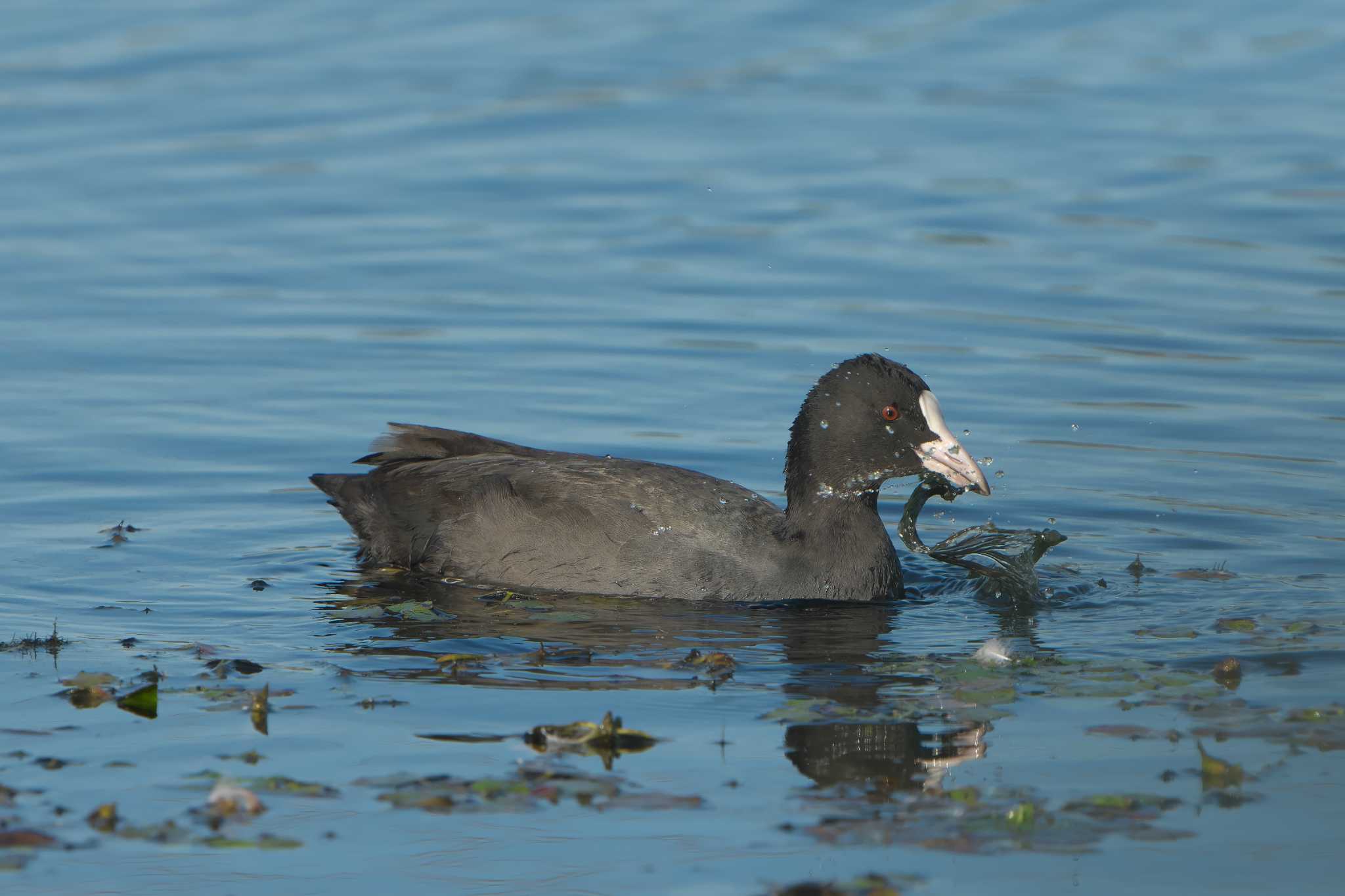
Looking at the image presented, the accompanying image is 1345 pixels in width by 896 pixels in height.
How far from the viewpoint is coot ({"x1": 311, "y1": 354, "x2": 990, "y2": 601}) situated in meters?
8.21

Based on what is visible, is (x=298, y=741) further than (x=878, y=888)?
Yes

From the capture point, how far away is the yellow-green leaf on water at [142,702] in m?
6.38

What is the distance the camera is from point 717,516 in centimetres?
826

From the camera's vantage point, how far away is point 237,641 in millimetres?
7402

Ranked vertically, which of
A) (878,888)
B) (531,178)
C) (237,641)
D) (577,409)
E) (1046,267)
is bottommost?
(878,888)

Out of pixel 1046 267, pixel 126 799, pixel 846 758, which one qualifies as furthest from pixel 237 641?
pixel 1046 267

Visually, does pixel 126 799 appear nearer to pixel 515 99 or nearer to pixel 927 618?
pixel 927 618

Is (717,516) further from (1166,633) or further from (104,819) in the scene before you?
(104,819)

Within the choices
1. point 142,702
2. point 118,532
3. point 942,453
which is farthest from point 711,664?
point 118,532

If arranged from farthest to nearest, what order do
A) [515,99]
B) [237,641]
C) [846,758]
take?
[515,99] < [237,641] < [846,758]

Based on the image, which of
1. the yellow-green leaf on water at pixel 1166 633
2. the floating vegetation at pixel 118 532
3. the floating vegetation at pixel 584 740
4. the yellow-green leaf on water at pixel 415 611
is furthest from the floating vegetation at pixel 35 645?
the yellow-green leaf on water at pixel 1166 633

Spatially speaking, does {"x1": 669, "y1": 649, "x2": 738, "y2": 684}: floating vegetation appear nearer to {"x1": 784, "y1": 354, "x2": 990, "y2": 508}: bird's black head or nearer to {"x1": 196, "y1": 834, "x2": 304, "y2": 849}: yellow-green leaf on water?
{"x1": 784, "y1": 354, "x2": 990, "y2": 508}: bird's black head

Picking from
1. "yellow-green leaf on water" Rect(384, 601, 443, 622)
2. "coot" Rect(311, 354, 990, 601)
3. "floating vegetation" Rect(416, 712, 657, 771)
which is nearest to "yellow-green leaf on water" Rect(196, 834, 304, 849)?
"floating vegetation" Rect(416, 712, 657, 771)

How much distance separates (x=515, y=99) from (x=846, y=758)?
11.7 meters
